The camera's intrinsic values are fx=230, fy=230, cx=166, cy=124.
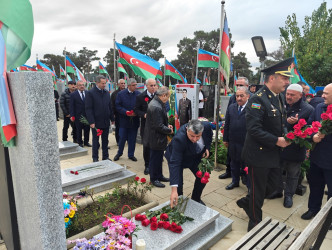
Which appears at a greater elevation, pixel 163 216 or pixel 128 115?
pixel 128 115

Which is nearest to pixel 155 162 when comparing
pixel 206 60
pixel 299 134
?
pixel 299 134

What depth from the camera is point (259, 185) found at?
9.46ft

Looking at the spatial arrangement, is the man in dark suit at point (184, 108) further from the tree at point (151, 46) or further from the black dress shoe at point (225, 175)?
the tree at point (151, 46)

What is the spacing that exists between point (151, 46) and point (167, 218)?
43.3 m

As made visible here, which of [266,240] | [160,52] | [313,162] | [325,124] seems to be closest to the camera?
[266,240]

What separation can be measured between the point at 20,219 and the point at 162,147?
8.92 ft

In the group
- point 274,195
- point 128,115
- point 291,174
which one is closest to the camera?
point 291,174

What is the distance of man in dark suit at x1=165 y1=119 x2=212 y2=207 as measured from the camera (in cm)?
284

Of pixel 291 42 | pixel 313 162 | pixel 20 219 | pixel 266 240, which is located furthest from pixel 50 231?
pixel 291 42

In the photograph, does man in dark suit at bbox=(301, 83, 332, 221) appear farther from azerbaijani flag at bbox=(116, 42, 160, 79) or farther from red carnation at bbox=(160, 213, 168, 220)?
azerbaijani flag at bbox=(116, 42, 160, 79)

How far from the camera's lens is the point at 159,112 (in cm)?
418

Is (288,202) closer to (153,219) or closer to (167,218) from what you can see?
(167,218)

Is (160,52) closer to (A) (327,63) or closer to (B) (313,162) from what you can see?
(A) (327,63)

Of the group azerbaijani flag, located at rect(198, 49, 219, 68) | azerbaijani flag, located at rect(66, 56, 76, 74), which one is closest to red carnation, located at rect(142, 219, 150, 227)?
azerbaijani flag, located at rect(198, 49, 219, 68)
